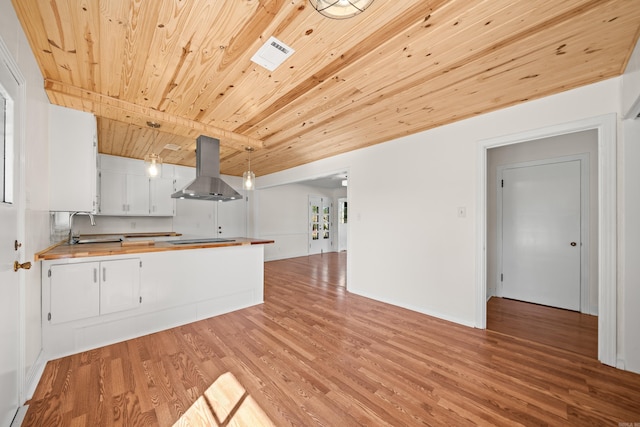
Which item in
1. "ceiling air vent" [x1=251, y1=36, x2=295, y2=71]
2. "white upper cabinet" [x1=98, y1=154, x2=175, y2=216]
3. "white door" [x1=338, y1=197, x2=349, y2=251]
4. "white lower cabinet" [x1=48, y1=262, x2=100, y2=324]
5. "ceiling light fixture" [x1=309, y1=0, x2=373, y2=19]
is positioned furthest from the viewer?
"white door" [x1=338, y1=197, x2=349, y2=251]

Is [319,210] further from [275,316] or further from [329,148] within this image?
[275,316]

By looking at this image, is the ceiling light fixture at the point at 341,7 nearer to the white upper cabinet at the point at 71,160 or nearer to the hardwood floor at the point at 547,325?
the white upper cabinet at the point at 71,160

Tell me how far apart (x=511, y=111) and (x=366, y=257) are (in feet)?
8.44

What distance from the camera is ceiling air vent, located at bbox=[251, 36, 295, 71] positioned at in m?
1.67

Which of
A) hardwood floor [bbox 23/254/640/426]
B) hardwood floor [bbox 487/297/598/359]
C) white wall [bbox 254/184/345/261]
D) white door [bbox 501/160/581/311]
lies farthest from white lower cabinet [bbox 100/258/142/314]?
white door [bbox 501/160/581/311]

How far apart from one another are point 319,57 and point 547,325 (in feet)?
12.3

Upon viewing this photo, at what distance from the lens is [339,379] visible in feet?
6.13

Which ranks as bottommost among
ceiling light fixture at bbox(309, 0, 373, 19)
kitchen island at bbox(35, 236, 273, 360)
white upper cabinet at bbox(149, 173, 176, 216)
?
kitchen island at bbox(35, 236, 273, 360)

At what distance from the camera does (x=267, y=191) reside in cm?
709

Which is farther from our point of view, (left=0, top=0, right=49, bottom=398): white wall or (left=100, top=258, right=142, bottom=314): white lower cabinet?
(left=100, top=258, right=142, bottom=314): white lower cabinet

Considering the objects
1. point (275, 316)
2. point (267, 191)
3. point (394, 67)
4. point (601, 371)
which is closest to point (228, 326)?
point (275, 316)

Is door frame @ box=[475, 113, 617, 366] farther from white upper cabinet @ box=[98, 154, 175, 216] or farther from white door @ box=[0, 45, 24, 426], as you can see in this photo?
white upper cabinet @ box=[98, 154, 175, 216]

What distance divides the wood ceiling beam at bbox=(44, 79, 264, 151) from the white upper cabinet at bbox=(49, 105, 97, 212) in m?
0.12

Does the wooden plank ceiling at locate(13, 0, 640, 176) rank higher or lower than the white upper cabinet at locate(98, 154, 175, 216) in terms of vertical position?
higher
